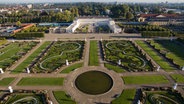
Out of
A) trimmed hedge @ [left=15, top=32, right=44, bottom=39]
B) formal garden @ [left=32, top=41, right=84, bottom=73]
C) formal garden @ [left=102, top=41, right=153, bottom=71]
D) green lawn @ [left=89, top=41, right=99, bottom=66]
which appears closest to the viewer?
formal garden @ [left=102, top=41, right=153, bottom=71]

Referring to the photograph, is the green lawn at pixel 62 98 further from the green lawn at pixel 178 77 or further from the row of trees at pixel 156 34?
the row of trees at pixel 156 34

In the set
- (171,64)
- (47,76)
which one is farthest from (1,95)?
(171,64)

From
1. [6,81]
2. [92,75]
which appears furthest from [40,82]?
[92,75]

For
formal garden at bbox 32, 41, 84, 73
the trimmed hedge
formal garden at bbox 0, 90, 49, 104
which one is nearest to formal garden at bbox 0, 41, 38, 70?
formal garden at bbox 32, 41, 84, 73

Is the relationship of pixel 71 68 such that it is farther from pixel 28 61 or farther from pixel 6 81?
pixel 6 81

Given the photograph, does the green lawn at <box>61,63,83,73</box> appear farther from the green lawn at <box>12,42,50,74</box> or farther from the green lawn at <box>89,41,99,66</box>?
the green lawn at <box>12,42,50,74</box>

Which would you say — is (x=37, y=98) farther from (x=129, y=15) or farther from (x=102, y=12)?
(x=102, y=12)

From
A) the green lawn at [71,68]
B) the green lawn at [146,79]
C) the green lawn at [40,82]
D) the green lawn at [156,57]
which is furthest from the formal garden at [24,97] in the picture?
the green lawn at [156,57]

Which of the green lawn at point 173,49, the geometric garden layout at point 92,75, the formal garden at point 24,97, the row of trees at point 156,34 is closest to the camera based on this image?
the formal garden at point 24,97

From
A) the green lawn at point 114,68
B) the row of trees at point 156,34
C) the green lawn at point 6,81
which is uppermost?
the row of trees at point 156,34
